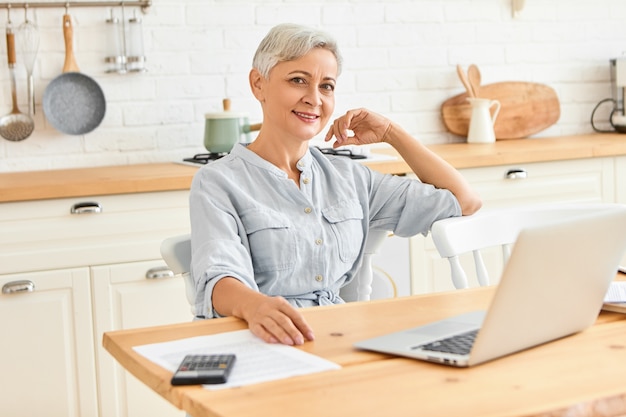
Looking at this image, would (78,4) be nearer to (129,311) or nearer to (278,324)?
(129,311)

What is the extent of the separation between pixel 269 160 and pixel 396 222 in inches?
14.0

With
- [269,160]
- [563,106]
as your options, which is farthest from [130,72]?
[563,106]

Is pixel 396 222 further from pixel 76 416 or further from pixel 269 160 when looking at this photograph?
pixel 76 416

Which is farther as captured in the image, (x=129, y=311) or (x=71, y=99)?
(x=71, y=99)

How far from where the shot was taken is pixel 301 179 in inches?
84.4

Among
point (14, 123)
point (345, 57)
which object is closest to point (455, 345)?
point (14, 123)

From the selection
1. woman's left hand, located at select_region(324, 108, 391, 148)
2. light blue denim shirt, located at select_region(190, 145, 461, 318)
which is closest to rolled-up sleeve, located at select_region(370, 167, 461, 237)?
light blue denim shirt, located at select_region(190, 145, 461, 318)

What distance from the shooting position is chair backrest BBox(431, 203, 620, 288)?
2.02m

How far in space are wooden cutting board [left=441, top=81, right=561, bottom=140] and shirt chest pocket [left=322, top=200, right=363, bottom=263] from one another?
2.00m

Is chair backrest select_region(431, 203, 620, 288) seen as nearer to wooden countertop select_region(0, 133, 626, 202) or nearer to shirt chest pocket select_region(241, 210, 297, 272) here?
shirt chest pocket select_region(241, 210, 297, 272)

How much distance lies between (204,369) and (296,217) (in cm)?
84

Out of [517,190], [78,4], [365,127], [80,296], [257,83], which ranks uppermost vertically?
[78,4]

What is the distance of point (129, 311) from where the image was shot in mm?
3037

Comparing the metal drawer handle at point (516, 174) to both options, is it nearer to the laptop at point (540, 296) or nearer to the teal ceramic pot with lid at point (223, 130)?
the teal ceramic pot with lid at point (223, 130)
